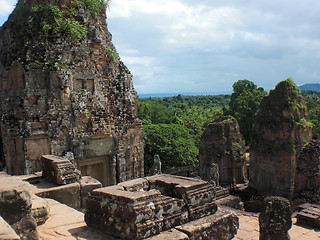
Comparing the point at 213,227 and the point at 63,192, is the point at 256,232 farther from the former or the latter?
the point at 63,192

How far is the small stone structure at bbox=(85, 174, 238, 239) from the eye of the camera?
141 inches

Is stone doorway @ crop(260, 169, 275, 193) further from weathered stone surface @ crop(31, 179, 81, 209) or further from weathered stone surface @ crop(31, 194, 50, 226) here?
weathered stone surface @ crop(31, 194, 50, 226)

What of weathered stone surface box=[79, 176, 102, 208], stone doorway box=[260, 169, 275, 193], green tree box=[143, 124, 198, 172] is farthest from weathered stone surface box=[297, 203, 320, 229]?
green tree box=[143, 124, 198, 172]

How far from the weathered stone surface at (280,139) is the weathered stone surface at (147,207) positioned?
13157 millimetres

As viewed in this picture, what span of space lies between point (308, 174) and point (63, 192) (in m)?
14.2

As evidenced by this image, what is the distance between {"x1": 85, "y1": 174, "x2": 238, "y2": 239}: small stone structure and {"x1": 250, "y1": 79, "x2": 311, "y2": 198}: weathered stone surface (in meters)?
12.9

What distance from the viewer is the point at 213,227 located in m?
4.29

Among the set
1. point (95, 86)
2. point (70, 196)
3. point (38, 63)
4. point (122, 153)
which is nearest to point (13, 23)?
point (38, 63)

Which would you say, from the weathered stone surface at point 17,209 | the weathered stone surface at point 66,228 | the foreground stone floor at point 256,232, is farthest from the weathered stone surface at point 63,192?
the foreground stone floor at point 256,232

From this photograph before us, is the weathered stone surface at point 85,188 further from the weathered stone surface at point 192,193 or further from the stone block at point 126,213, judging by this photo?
the stone block at point 126,213

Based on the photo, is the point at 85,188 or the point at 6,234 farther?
the point at 85,188

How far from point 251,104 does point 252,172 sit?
14.8m

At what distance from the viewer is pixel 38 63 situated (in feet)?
31.7

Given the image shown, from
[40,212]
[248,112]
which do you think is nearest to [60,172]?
[40,212]
